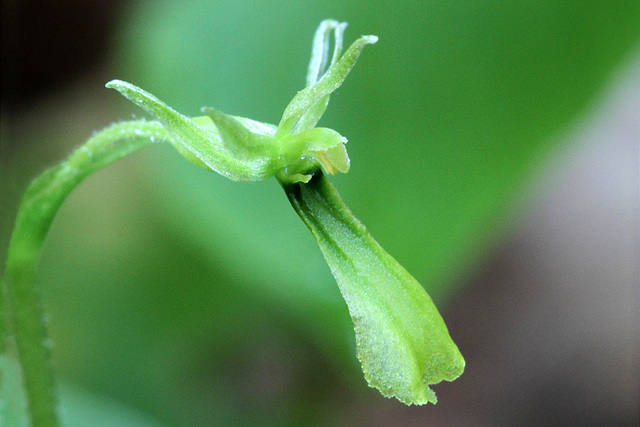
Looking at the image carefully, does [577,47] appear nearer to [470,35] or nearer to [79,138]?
[470,35]

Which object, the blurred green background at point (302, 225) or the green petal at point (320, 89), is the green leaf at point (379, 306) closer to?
the green petal at point (320, 89)

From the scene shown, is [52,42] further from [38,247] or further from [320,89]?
[320,89]

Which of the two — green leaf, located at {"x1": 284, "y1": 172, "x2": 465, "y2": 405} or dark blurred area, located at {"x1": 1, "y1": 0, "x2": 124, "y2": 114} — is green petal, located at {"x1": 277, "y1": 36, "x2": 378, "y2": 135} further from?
dark blurred area, located at {"x1": 1, "y1": 0, "x2": 124, "y2": 114}

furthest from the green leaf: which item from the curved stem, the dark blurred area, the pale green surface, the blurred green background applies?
the dark blurred area

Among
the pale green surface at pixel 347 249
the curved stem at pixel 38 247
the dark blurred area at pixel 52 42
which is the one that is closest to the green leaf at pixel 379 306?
the pale green surface at pixel 347 249

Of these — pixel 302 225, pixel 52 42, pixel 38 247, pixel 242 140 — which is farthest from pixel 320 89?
pixel 52 42

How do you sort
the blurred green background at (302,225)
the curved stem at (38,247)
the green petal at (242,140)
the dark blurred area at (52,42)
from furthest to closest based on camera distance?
the dark blurred area at (52,42), the blurred green background at (302,225), the curved stem at (38,247), the green petal at (242,140)

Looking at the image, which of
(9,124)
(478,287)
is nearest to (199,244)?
(9,124)
